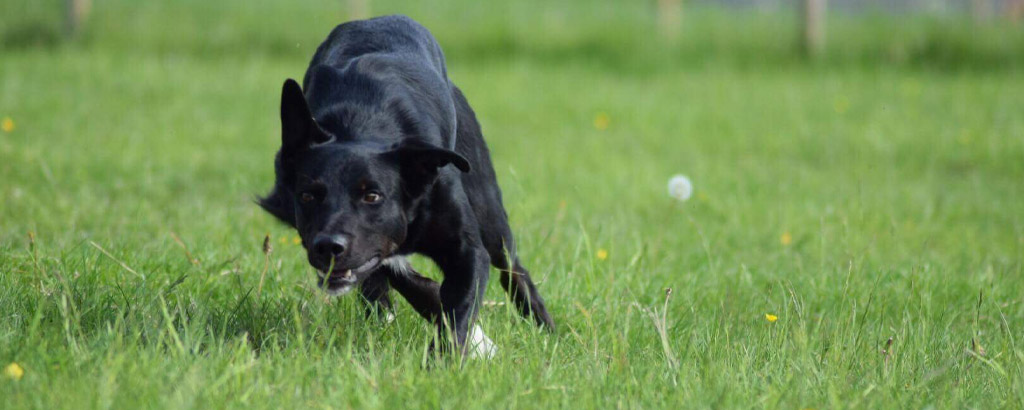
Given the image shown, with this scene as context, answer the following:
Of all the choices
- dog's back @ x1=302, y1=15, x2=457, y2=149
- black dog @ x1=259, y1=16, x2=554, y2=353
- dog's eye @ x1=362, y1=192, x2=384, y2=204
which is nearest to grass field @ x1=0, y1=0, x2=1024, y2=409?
black dog @ x1=259, y1=16, x2=554, y2=353

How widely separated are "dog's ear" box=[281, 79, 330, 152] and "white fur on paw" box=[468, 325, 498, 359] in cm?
68

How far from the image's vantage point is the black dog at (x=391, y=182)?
286cm

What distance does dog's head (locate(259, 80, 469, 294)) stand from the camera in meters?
2.80

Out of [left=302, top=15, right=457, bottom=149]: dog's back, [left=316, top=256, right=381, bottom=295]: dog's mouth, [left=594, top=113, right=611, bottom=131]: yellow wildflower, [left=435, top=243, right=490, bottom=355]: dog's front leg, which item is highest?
[left=302, top=15, right=457, bottom=149]: dog's back

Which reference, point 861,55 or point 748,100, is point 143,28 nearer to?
point 748,100

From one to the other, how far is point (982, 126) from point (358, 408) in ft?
23.5

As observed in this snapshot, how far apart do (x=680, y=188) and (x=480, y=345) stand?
12.2 feet

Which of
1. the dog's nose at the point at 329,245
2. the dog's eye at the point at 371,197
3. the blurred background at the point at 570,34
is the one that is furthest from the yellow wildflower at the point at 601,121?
the dog's nose at the point at 329,245

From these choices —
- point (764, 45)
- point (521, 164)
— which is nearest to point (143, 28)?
point (521, 164)

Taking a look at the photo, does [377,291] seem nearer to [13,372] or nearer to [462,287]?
[462,287]

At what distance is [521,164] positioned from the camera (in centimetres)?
712

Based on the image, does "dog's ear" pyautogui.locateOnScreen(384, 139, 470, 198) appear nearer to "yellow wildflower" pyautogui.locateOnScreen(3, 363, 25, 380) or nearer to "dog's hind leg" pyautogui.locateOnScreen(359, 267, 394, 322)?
"dog's hind leg" pyautogui.locateOnScreen(359, 267, 394, 322)

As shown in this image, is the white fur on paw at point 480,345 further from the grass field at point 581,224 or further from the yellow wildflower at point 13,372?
the yellow wildflower at point 13,372

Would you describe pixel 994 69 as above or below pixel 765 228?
below
